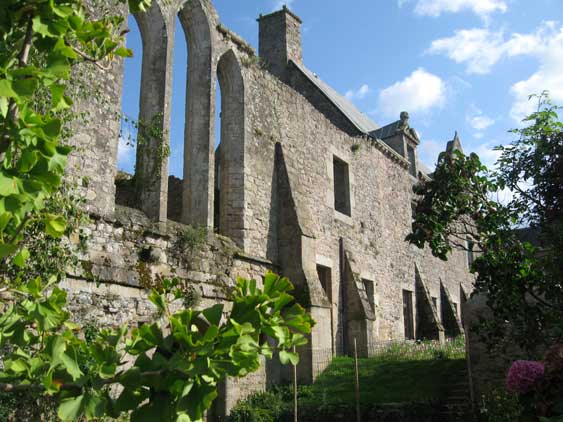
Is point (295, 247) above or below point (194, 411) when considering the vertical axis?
above

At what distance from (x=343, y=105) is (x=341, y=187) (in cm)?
541

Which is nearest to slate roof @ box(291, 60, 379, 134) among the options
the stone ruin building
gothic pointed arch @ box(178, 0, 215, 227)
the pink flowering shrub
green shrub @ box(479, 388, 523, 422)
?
the stone ruin building

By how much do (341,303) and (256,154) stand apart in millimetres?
4267

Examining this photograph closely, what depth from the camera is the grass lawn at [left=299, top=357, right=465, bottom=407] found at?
9.99 m

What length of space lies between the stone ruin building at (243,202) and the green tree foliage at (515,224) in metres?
3.80

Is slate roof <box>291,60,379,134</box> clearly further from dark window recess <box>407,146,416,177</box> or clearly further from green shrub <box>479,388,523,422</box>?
green shrub <box>479,388,523,422</box>

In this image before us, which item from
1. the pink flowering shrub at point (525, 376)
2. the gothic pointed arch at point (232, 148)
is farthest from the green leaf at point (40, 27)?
the gothic pointed arch at point (232, 148)

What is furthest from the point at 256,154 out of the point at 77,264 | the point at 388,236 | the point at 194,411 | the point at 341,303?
the point at 194,411

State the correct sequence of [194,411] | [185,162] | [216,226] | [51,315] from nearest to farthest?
[194,411] → [51,315] → [185,162] → [216,226]

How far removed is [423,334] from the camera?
1806cm

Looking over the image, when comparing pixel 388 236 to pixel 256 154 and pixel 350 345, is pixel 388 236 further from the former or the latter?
pixel 256 154

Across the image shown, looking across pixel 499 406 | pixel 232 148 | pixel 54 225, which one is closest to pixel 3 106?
pixel 54 225

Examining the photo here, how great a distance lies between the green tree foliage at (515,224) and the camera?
7.21 meters

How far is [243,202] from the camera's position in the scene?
11.5 m
